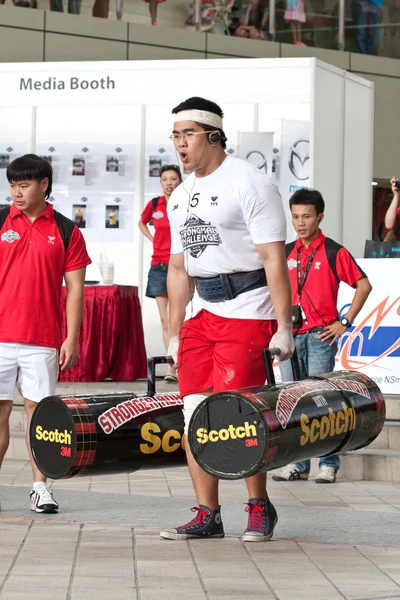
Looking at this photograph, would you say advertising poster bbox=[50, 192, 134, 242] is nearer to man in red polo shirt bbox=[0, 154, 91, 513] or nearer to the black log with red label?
man in red polo shirt bbox=[0, 154, 91, 513]

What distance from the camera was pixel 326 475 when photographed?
7891mm

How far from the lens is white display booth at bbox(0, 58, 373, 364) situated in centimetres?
1349

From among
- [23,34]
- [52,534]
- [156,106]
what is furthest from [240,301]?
[23,34]

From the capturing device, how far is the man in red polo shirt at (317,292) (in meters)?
7.75

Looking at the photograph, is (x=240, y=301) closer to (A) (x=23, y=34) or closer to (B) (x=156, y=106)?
(B) (x=156, y=106)

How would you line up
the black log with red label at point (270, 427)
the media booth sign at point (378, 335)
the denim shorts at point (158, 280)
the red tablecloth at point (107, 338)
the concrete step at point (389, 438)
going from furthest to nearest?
the denim shorts at point (158, 280) < the red tablecloth at point (107, 338) < the media booth sign at point (378, 335) < the concrete step at point (389, 438) < the black log with red label at point (270, 427)

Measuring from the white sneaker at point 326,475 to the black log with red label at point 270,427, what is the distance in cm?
278

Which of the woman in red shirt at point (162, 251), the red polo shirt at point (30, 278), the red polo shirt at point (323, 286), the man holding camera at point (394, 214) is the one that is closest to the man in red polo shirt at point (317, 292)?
the red polo shirt at point (323, 286)

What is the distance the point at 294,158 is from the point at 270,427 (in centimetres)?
923

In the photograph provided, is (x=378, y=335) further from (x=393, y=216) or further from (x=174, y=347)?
(x=174, y=347)

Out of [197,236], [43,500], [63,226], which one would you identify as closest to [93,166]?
[63,226]

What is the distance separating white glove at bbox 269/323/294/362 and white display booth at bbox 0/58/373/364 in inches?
331

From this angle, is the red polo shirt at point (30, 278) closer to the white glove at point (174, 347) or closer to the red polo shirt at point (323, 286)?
the white glove at point (174, 347)

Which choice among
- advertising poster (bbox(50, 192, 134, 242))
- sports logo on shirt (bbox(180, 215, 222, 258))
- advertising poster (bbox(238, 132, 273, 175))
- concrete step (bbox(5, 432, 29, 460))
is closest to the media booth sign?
concrete step (bbox(5, 432, 29, 460))
